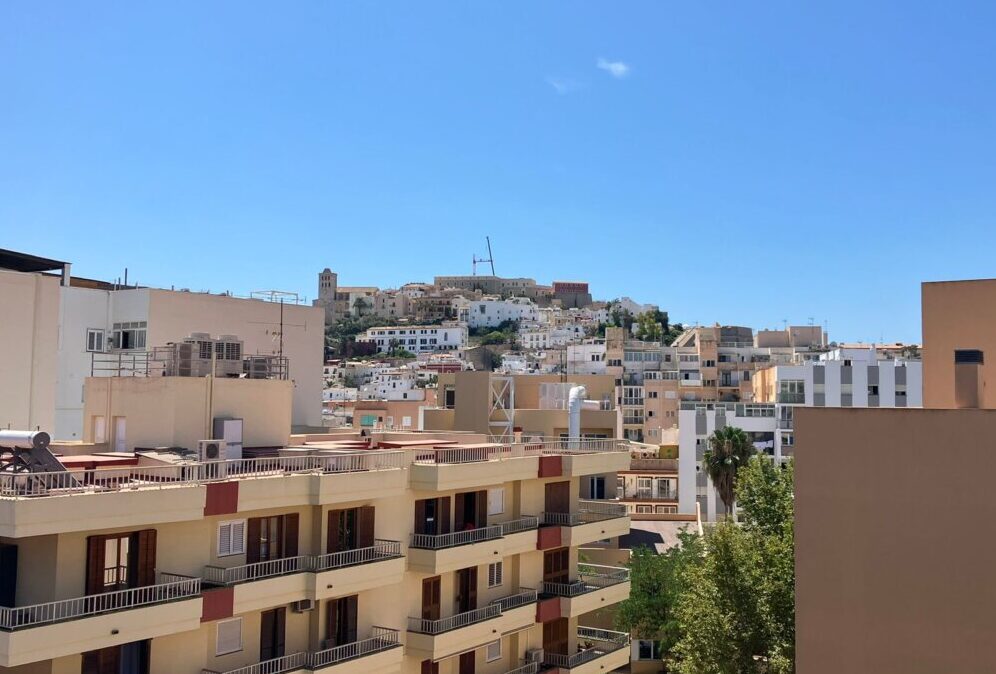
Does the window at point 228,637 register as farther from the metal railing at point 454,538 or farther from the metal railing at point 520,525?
the metal railing at point 520,525

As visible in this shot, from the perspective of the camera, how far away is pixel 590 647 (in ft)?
114

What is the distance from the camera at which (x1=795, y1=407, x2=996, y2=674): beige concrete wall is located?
15.3 meters

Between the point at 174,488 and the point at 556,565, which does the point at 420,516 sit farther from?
the point at 174,488

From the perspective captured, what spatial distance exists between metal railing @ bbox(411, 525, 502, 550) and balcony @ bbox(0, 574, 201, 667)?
7.47m

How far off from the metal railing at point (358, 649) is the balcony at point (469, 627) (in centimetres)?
92

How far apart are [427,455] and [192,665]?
346 inches

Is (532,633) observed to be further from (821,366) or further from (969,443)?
(821,366)

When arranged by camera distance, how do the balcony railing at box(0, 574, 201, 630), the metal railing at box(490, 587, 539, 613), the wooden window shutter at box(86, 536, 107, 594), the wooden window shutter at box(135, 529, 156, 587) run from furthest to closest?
the metal railing at box(490, 587, 539, 613) < the wooden window shutter at box(135, 529, 156, 587) < the wooden window shutter at box(86, 536, 107, 594) < the balcony railing at box(0, 574, 201, 630)

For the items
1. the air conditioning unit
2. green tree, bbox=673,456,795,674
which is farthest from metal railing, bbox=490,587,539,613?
the air conditioning unit

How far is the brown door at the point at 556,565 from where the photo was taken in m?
32.1

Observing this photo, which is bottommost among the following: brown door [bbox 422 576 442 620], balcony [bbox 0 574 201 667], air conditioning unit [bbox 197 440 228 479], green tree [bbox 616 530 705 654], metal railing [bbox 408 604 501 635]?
green tree [bbox 616 530 705 654]

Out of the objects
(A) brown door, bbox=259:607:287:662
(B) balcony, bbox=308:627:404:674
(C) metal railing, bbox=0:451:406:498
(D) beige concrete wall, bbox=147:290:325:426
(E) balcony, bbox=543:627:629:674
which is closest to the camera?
(C) metal railing, bbox=0:451:406:498

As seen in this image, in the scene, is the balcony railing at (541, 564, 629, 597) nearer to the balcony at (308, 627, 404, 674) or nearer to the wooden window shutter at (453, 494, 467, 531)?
the wooden window shutter at (453, 494, 467, 531)

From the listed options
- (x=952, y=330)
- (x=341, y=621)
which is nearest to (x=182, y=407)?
(x=341, y=621)
